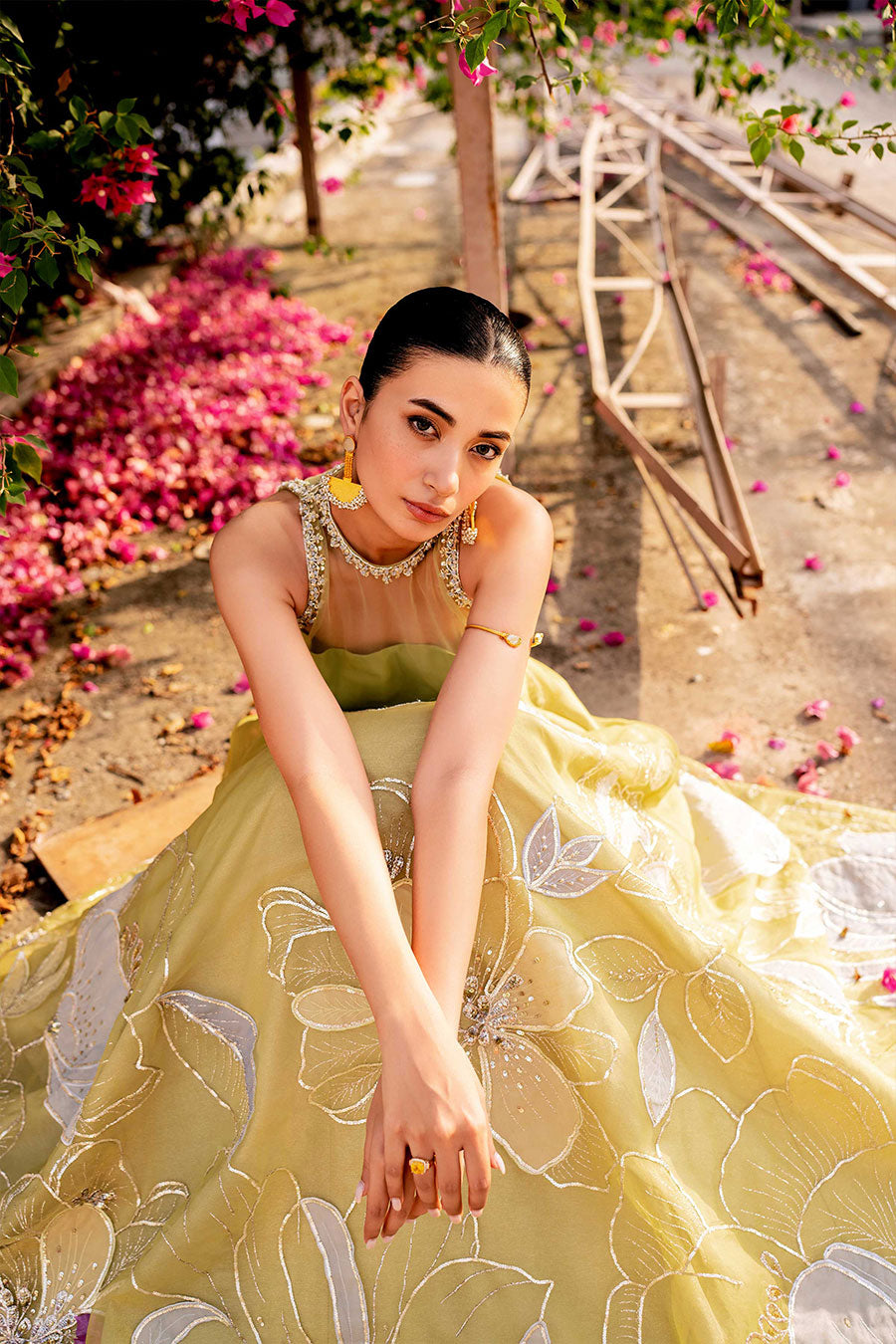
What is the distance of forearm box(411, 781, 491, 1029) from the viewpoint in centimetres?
163

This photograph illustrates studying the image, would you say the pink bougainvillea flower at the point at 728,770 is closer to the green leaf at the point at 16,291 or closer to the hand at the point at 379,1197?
the hand at the point at 379,1197

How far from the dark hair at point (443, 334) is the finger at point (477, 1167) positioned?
1.24m

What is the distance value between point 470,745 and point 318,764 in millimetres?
268

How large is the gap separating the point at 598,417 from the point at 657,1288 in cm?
475

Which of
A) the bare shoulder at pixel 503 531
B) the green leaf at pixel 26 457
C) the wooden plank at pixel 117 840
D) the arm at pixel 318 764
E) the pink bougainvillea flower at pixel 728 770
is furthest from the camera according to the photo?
the pink bougainvillea flower at pixel 728 770

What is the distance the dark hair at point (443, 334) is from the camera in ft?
5.87

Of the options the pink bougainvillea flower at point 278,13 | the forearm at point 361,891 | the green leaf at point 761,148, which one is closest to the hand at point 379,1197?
the forearm at point 361,891

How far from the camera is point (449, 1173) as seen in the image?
1458 millimetres

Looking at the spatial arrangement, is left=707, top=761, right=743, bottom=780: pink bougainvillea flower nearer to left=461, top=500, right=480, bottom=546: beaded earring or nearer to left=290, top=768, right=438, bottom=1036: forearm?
left=461, top=500, right=480, bottom=546: beaded earring

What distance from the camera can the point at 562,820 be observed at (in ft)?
6.33

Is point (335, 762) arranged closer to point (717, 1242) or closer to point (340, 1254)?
point (340, 1254)

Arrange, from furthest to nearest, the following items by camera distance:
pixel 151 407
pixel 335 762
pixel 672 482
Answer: pixel 151 407 < pixel 672 482 < pixel 335 762

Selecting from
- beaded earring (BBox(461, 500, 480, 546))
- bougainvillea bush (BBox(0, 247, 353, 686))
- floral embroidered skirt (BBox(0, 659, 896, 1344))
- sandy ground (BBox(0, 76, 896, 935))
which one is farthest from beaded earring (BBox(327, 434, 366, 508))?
bougainvillea bush (BBox(0, 247, 353, 686))

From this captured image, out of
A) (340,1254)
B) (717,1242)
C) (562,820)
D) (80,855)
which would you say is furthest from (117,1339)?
(80,855)
